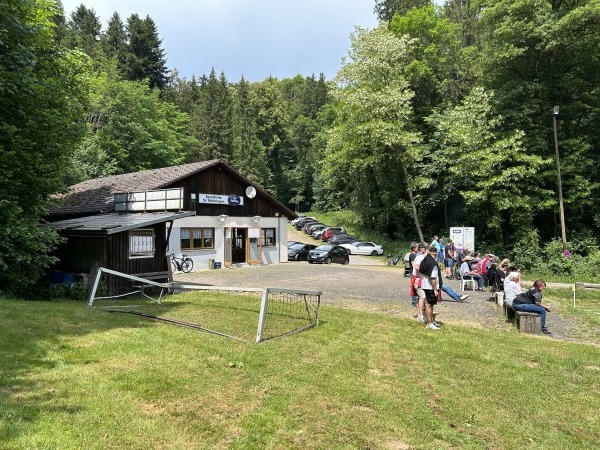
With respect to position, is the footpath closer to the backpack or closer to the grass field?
the backpack

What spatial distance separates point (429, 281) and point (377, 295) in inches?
229

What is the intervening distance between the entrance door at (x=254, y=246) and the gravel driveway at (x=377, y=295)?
520 cm

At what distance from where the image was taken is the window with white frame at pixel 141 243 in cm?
1535

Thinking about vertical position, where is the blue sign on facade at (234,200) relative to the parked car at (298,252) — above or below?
above

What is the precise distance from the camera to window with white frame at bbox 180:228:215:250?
952 inches

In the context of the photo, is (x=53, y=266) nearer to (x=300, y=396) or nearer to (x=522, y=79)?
(x=300, y=396)

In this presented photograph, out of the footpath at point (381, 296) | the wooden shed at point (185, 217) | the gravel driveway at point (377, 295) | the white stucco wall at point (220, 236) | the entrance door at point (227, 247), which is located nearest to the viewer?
the footpath at point (381, 296)

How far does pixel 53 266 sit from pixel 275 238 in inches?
591

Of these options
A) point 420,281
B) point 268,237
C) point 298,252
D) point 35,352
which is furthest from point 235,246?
point 35,352

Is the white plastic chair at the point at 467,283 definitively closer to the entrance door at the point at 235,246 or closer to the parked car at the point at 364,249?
the entrance door at the point at 235,246

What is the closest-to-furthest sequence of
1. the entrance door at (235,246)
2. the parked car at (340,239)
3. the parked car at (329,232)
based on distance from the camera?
the entrance door at (235,246) < the parked car at (340,239) < the parked car at (329,232)

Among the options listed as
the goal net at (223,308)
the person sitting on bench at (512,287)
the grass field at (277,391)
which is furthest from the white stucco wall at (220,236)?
the person sitting on bench at (512,287)

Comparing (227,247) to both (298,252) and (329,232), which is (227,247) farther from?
(329,232)

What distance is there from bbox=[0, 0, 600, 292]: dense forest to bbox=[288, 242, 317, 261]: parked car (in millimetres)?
7721
